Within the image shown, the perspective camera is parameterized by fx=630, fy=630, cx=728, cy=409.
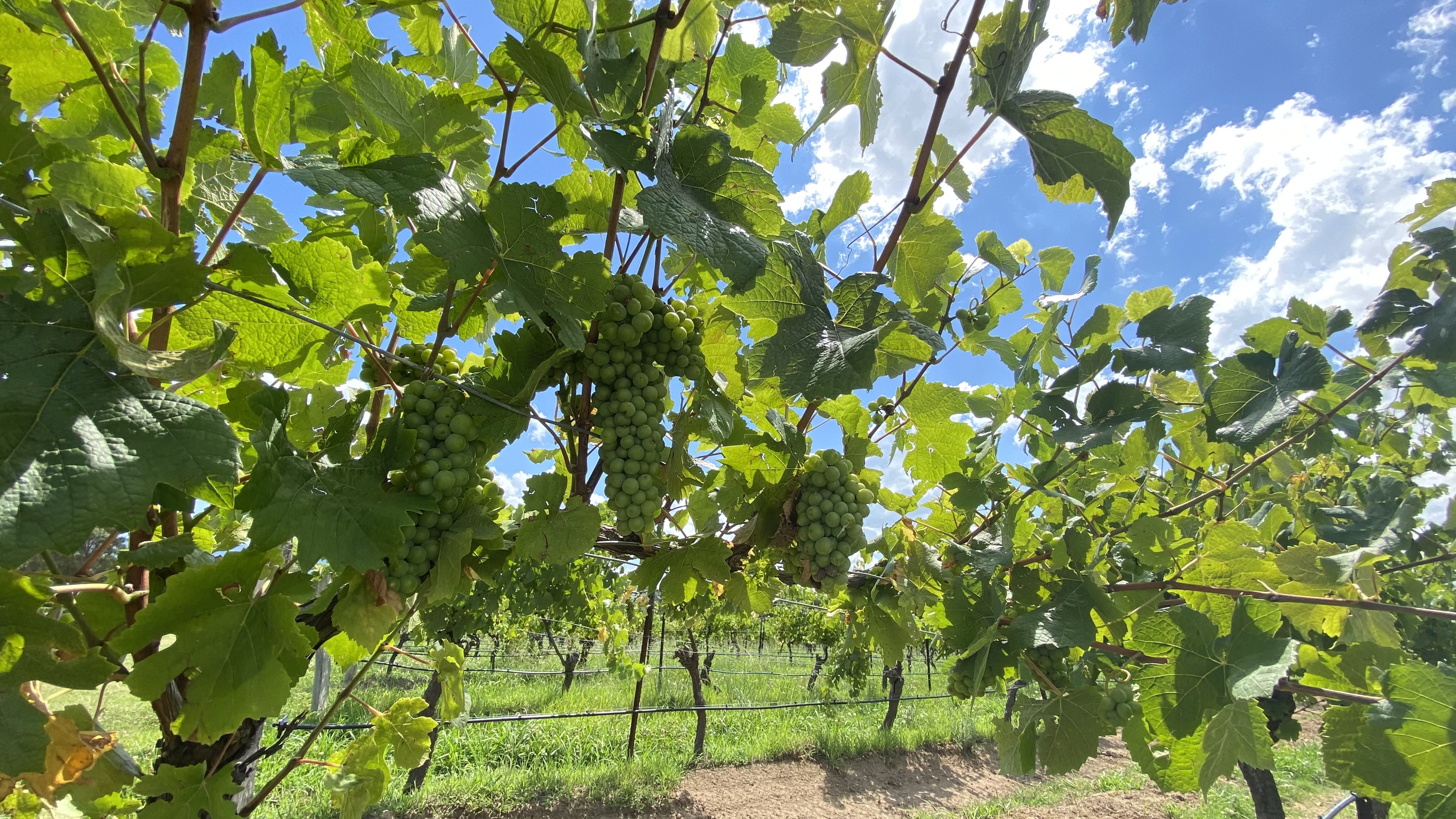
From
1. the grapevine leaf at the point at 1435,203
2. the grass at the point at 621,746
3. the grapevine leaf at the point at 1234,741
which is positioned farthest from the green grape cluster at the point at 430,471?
the grass at the point at 621,746

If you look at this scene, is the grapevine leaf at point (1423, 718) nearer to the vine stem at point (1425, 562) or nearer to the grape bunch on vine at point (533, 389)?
the grape bunch on vine at point (533, 389)

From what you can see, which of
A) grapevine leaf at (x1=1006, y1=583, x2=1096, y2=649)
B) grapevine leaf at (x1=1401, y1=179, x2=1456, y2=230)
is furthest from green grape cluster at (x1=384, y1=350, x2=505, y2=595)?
grapevine leaf at (x1=1401, y1=179, x2=1456, y2=230)

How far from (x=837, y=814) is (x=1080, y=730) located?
320 inches

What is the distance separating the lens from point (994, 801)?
9.16 metres

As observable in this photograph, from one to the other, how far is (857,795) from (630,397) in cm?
1004

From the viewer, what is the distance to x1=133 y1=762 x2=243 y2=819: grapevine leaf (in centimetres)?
116

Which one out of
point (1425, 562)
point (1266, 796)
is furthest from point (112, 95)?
point (1266, 796)

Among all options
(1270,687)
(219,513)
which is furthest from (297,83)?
(1270,687)

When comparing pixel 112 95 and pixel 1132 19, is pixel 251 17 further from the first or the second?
pixel 1132 19

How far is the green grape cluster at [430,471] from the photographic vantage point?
1.10m

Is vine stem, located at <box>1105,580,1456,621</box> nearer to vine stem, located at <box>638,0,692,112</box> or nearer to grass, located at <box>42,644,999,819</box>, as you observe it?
vine stem, located at <box>638,0,692,112</box>

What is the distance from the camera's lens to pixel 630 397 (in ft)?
3.97

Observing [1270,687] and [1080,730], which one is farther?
[1080,730]

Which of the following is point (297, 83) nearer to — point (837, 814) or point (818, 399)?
point (818, 399)
